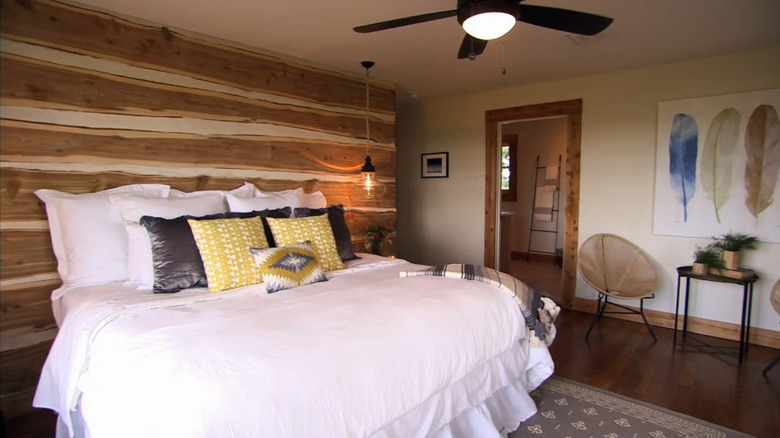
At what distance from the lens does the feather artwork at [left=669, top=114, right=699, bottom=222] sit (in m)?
3.57

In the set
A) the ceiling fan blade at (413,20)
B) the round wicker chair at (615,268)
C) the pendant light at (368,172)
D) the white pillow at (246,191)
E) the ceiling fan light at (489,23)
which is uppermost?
the ceiling fan blade at (413,20)

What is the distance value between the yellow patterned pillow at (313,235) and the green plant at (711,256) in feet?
9.34

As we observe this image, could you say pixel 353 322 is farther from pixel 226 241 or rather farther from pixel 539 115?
pixel 539 115

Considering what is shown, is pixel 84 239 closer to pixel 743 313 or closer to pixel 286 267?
pixel 286 267

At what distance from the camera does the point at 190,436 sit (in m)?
1.02

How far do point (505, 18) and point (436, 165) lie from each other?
3.60 metres

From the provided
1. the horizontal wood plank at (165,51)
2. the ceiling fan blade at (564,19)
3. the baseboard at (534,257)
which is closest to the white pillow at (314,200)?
the horizontal wood plank at (165,51)

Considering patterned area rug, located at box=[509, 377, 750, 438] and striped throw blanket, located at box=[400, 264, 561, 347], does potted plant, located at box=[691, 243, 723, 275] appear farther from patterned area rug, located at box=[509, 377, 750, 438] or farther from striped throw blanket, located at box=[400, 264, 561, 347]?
striped throw blanket, located at box=[400, 264, 561, 347]

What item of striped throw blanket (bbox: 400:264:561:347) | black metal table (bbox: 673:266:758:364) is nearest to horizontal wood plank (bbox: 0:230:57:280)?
striped throw blanket (bbox: 400:264:561:347)

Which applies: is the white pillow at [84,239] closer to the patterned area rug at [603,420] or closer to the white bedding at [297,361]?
the white bedding at [297,361]

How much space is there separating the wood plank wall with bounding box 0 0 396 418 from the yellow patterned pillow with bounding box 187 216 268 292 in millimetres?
765

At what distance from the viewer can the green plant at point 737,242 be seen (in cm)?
326

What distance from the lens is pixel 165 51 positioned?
2691 mm

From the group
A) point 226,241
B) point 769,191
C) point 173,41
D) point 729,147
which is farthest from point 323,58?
point 769,191
